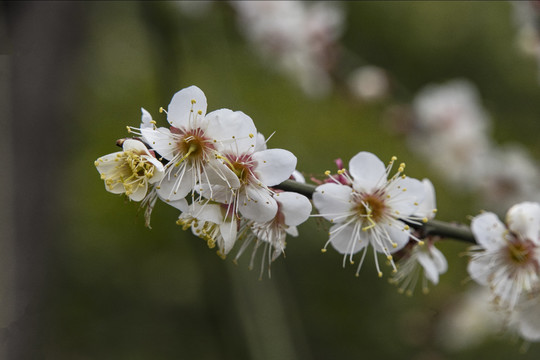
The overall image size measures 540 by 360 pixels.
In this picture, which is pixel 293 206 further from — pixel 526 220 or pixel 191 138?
pixel 526 220

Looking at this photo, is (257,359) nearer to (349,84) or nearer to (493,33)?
(349,84)

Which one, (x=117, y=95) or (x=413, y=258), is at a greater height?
(x=117, y=95)

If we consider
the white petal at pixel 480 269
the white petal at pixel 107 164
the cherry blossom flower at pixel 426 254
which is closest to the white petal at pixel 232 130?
the white petal at pixel 107 164

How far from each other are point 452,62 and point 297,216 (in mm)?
2715

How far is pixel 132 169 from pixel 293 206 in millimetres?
175

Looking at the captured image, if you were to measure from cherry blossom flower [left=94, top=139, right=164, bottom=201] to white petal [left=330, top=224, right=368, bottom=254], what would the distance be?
224mm

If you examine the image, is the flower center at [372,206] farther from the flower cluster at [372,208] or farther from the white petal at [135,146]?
the white petal at [135,146]

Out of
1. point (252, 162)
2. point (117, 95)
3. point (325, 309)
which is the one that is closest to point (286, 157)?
point (252, 162)

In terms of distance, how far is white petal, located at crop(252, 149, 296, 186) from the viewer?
55cm

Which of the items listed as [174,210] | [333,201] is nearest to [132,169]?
[333,201]

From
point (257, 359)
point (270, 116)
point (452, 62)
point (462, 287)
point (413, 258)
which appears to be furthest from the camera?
point (452, 62)

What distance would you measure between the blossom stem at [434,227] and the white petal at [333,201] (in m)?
0.01

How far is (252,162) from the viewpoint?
1.89ft

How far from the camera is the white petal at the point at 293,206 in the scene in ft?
1.85
